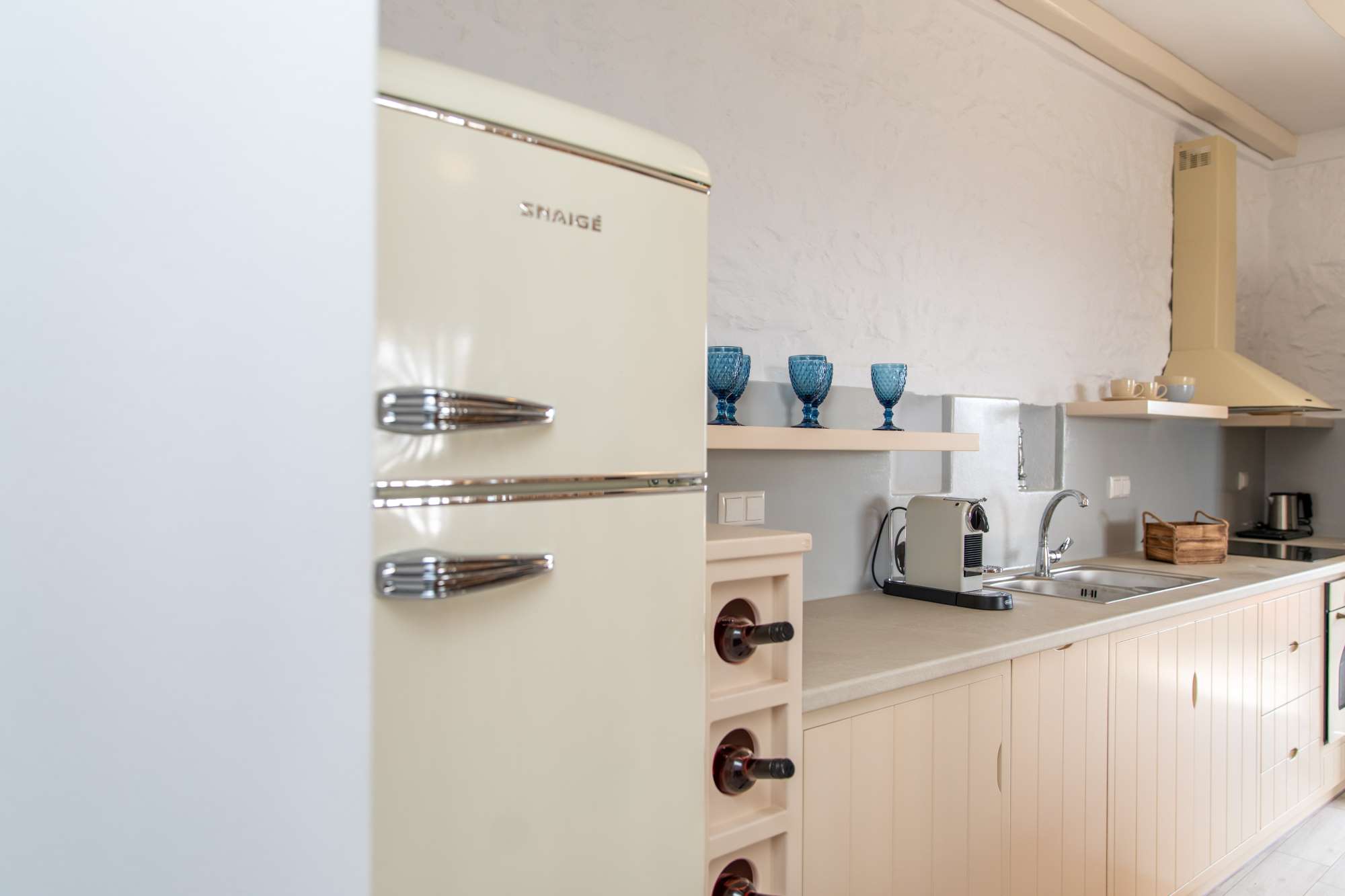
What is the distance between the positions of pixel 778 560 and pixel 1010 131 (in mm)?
2195

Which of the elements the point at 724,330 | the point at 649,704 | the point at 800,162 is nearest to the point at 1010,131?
the point at 800,162

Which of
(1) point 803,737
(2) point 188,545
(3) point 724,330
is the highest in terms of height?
(3) point 724,330

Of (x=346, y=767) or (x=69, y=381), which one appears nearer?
(x=69, y=381)

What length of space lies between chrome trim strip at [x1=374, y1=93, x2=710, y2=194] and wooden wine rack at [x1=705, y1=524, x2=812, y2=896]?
1.74ft

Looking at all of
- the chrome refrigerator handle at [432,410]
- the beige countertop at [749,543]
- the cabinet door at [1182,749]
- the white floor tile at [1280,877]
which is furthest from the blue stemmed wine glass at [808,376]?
the white floor tile at [1280,877]

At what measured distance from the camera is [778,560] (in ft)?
4.66

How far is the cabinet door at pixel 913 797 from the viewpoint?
151 cm

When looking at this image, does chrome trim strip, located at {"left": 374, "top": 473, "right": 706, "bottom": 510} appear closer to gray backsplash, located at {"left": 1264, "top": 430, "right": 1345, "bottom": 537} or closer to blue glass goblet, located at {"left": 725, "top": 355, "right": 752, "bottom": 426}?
blue glass goblet, located at {"left": 725, "top": 355, "right": 752, "bottom": 426}

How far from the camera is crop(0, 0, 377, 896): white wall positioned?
0.52 metres

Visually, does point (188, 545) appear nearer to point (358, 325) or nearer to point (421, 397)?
point (358, 325)

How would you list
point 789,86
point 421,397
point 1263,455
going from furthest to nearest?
point 1263,455 < point 789,86 < point 421,397

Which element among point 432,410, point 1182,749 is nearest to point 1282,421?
point 1182,749

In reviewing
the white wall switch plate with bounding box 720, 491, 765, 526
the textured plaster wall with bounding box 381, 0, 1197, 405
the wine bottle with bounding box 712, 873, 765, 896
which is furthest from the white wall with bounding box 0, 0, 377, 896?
the white wall switch plate with bounding box 720, 491, 765, 526

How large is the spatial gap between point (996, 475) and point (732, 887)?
6.38 ft
